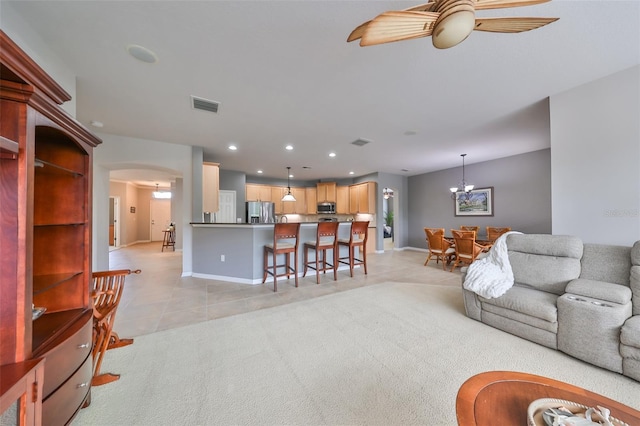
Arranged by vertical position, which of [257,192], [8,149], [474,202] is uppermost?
[257,192]

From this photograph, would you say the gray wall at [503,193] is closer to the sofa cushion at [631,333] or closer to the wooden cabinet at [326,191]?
the wooden cabinet at [326,191]

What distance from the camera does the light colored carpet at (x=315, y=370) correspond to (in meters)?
1.37

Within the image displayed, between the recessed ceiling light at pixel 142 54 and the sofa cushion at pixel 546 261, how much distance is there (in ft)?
13.7

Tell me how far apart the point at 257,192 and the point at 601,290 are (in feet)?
25.6

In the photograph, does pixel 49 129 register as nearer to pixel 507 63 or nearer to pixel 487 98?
pixel 507 63

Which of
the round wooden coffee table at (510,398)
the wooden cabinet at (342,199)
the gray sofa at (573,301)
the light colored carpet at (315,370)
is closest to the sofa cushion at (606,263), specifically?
the gray sofa at (573,301)

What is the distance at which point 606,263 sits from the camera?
6.99ft

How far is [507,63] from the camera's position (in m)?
2.24

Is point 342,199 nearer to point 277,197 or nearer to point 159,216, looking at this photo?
point 277,197

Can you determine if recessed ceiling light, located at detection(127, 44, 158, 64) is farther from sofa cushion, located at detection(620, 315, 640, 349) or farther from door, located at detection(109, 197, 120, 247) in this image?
door, located at detection(109, 197, 120, 247)

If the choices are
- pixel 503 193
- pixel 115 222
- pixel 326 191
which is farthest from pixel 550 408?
pixel 115 222

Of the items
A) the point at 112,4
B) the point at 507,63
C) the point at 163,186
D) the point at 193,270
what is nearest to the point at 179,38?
the point at 112,4

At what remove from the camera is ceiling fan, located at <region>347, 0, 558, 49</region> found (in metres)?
1.19

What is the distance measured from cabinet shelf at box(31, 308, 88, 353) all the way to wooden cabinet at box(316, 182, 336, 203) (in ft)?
24.8
